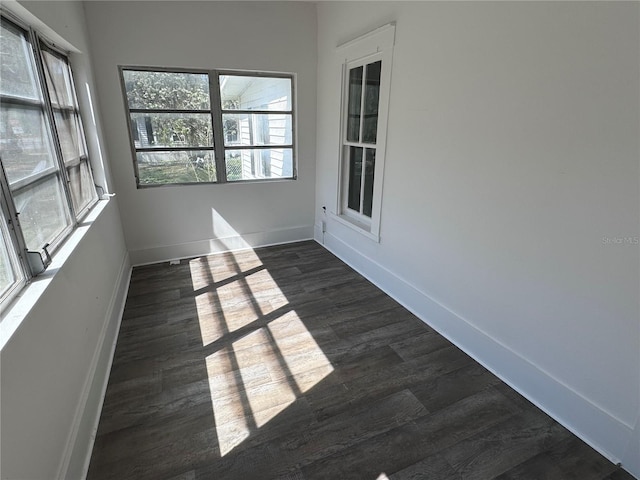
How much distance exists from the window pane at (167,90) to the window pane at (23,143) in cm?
163

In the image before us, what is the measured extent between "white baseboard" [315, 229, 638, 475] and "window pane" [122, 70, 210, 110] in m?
2.67

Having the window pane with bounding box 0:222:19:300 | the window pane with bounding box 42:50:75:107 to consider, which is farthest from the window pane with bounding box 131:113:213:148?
the window pane with bounding box 0:222:19:300

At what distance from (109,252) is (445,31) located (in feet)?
9.87

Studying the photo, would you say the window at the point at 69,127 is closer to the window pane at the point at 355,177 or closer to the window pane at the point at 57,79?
the window pane at the point at 57,79

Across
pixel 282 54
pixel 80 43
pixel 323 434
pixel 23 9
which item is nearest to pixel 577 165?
pixel 323 434

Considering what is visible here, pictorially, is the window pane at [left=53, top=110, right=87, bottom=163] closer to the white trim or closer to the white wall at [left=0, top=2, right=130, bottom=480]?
the white wall at [left=0, top=2, right=130, bottom=480]

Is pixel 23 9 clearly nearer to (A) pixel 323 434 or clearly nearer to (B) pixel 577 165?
(A) pixel 323 434

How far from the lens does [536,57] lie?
5.71 ft

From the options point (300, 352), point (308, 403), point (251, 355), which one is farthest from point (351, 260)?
point (308, 403)

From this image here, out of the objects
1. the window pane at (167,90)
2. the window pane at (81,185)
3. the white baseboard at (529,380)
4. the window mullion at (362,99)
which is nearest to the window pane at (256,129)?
the window pane at (167,90)

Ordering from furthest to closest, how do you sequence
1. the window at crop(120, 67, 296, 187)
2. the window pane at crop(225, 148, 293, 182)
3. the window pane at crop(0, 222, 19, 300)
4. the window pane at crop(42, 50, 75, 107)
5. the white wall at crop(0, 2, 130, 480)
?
the window pane at crop(225, 148, 293, 182)
the window at crop(120, 67, 296, 187)
the window pane at crop(42, 50, 75, 107)
the window pane at crop(0, 222, 19, 300)
the white wall at crop(0, 2, 130, 480)

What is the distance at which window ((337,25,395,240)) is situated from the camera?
289 cm

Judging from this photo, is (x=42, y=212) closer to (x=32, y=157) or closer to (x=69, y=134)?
(x=32, y=157)

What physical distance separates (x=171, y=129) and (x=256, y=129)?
3.00ft
